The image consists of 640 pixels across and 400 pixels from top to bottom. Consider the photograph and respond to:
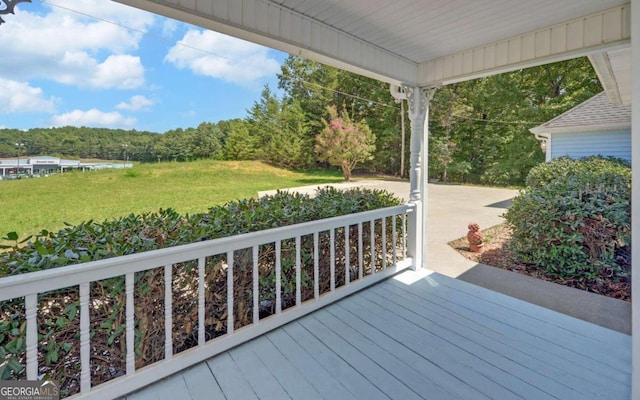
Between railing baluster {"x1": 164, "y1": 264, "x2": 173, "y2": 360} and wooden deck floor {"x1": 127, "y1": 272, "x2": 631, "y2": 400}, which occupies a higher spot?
railing baluster {"x1": 164, "y1": 264, "x2": 173, "y2": 360}

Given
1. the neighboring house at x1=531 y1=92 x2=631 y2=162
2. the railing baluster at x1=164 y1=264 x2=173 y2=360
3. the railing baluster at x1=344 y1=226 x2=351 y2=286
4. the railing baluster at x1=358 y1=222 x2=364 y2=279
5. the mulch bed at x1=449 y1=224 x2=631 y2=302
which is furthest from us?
the neighboring house at x1=531 y1=92 x2=631 y2=162

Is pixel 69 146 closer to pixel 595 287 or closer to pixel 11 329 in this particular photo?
pixel 11 329

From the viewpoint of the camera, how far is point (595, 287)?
3.58 meters

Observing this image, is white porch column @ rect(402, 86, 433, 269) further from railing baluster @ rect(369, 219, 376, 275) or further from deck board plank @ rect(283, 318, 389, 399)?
deck board plank @ rect(283, 318, 389, 399)

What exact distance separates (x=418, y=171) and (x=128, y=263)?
309 centimetres

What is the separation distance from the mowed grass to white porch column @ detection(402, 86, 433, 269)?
8.27ft

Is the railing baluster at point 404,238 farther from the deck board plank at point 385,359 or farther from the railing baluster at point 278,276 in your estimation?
the railing baluster at point 278,276

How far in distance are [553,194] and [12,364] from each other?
525 centimetres

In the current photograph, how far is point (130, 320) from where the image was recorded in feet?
5.50

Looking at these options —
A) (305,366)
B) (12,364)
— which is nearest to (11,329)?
(12,364)

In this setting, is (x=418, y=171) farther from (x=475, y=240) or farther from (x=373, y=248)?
(x=475, y=240)

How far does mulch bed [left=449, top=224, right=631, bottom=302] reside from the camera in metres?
3.53

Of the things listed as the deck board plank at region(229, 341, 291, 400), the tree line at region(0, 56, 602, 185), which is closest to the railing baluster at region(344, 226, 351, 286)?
the deck board plank at region(229, 341, 291, 400)

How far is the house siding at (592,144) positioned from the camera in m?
7.50
